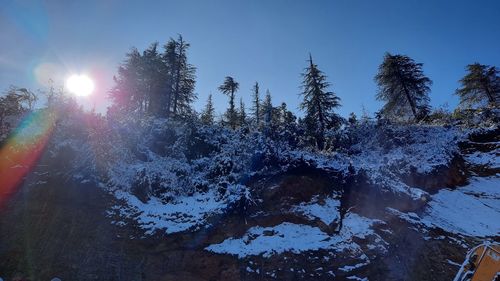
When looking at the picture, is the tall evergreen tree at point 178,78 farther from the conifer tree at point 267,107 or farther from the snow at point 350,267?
the snow at point 350,267

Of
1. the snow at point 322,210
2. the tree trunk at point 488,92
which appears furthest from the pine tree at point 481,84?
the snow at point 322,210

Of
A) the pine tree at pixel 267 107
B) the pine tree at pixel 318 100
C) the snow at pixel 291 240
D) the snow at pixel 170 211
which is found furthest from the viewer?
the pine tree at pixel 267 107

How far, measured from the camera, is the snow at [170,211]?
11.8m

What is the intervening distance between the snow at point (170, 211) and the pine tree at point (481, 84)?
98.1 feet

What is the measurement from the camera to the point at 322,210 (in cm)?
1278

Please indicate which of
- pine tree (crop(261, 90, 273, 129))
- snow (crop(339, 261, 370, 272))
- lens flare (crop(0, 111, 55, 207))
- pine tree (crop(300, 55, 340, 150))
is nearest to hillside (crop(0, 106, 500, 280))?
snow (crop(339, 261, 370, 272))

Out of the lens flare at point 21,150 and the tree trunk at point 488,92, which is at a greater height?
the tree trunk at point 488,92

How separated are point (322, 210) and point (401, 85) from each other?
21532mm

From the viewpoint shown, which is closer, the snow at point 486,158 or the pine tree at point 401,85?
the snow at point 486,158

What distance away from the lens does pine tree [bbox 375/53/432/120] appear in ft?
94.7

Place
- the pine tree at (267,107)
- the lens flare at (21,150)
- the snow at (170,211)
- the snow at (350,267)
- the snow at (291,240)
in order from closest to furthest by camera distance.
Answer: the snow at (350,267) → the snow at (291,240) → the snow at (170,211) → the lens flare at (21,150) → the pine tree at (267,107)

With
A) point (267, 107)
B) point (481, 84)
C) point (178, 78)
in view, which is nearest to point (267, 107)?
point (267, 107)

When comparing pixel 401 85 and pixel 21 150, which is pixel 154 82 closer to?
pixel 21 150

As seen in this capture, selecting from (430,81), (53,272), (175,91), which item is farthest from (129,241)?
(430,81)
